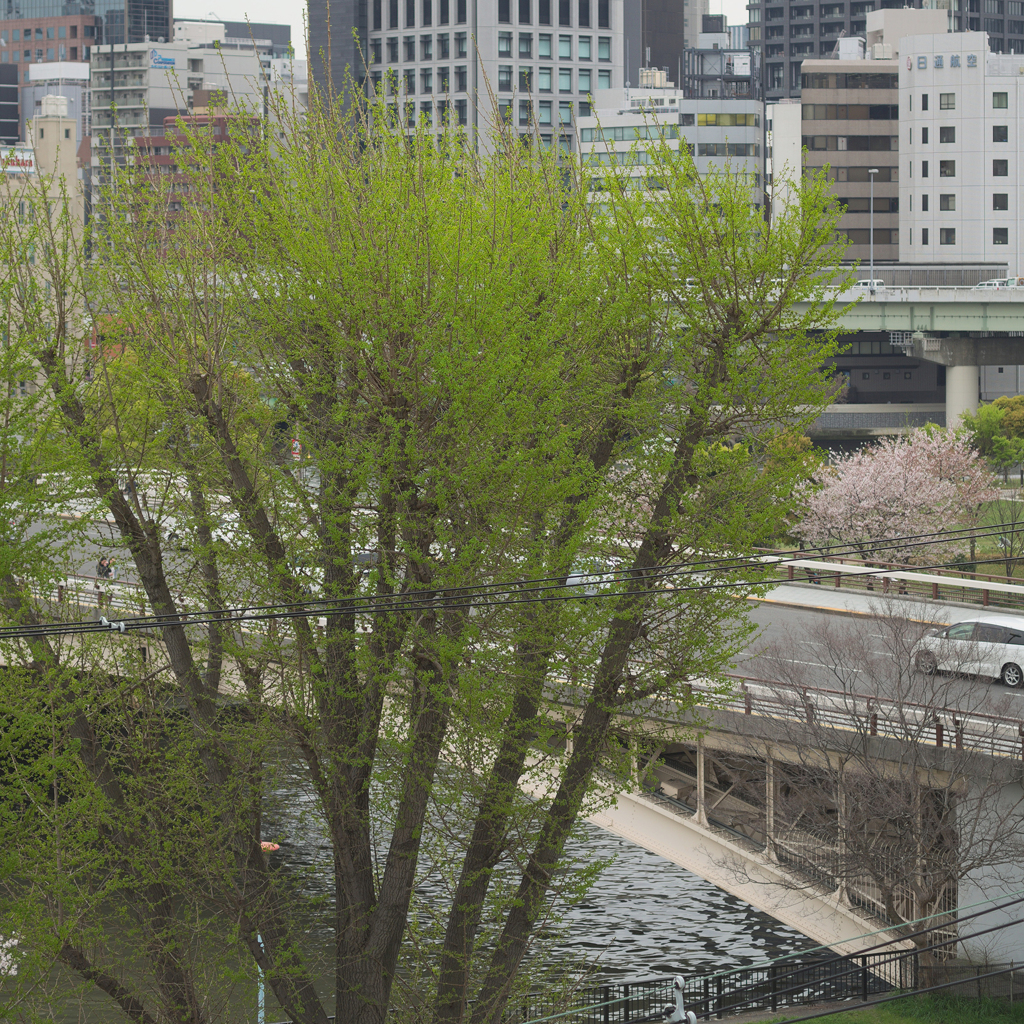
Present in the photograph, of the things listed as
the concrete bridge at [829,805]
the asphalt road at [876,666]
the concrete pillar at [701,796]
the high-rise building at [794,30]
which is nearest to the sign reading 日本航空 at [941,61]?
the high-rise building at [794,30]

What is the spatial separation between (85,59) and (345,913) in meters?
194

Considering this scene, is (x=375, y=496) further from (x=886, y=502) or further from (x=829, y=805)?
(x=886, y=502)

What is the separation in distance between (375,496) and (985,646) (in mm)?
19338

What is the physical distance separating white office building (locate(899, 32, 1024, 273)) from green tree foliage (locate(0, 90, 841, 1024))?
9929 cm

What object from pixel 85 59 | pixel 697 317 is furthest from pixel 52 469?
pixel 85 59

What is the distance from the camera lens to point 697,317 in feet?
50.9

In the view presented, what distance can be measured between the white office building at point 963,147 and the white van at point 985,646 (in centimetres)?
8378

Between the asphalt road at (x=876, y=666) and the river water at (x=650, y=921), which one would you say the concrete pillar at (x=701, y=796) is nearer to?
the asphalt road at (x=876, y=666)

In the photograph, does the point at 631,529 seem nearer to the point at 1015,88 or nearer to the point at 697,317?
the point at 697,317

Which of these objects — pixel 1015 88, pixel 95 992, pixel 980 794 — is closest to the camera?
pixel 980 794

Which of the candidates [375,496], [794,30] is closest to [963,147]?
[794,30]

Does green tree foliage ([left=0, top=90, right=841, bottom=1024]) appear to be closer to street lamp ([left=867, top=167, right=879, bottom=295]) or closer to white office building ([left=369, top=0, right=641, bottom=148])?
street lamp ([left=867, top=167, right=879, bottom=295])

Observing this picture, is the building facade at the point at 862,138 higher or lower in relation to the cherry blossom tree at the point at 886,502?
higher

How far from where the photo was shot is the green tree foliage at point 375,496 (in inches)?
558
